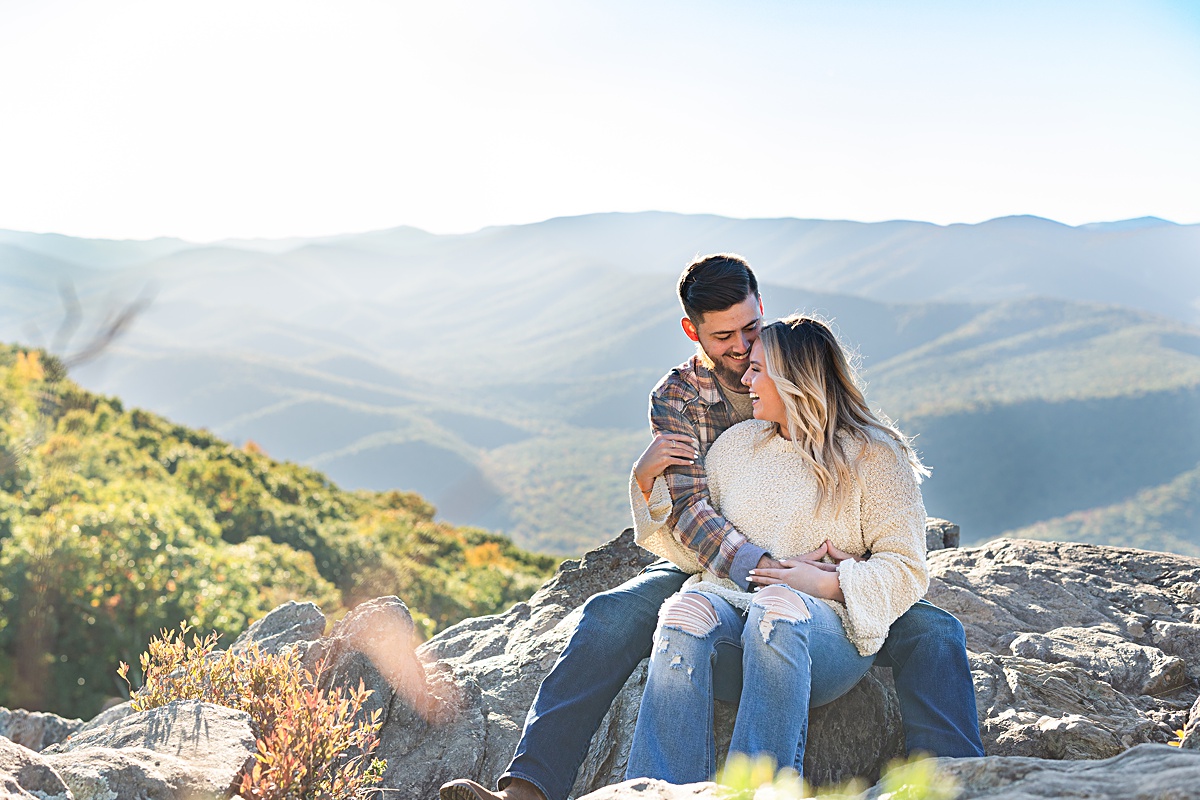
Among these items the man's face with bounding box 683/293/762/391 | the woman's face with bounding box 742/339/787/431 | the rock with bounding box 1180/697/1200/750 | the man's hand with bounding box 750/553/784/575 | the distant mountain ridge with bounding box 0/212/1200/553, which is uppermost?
the man's face with bounding box 683/293/762/391

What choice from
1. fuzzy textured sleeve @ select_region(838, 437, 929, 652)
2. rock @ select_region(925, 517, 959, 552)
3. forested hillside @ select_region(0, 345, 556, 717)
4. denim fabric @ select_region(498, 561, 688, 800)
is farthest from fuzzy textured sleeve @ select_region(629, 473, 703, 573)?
rock @ select_region(925, 517, 959, 552)

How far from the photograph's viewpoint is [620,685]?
3213mm

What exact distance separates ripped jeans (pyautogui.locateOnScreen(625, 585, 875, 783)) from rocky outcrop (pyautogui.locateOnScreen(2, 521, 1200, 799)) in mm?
433

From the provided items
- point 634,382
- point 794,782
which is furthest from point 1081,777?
point 634,382

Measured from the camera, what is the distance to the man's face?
149 inches

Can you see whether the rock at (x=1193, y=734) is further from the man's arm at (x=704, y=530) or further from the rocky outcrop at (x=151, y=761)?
the rocky outcrop at (x=151, y=761)

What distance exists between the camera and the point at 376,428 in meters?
113

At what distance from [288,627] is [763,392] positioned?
281 centimetres

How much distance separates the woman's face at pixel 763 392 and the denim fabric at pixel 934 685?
0.79m

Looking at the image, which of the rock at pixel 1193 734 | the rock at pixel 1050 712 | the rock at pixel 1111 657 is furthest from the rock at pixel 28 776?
the rock at pixel 1111 657

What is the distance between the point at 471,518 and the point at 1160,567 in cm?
8823

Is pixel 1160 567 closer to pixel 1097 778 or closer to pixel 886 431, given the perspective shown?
pixel 886 431

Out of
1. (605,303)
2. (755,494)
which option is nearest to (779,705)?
(755,494)

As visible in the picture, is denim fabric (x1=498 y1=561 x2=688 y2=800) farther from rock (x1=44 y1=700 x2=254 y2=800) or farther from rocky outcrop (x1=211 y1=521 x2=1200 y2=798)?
rock (x1=44 y1=700 x2=254 y2=800)
